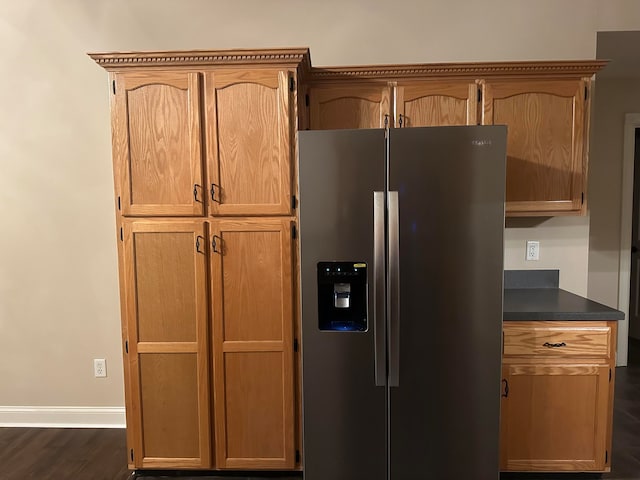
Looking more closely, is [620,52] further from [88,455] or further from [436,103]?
[88,455]

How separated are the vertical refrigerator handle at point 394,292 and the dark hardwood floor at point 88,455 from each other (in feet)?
3.00

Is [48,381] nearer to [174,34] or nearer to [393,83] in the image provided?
[174,34]

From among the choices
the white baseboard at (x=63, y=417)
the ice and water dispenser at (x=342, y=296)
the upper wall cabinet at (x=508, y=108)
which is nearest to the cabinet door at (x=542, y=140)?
the upper wall cabinet at (x=508, y=108)

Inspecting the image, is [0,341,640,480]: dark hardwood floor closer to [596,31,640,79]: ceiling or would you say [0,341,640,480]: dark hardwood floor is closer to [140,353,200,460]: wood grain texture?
[140,353,200,460]: wood grain texture

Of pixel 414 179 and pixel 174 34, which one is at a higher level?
pixel 174 34

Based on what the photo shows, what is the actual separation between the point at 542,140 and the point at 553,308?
0.91 meters

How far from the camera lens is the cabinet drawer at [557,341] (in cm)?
204

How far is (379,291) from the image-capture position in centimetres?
191

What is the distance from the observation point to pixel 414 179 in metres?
1.87

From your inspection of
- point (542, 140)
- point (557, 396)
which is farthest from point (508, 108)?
point (557, 396)

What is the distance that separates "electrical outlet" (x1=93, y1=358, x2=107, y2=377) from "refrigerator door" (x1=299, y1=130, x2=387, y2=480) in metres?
1.56

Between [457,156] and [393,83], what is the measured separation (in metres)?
0.71

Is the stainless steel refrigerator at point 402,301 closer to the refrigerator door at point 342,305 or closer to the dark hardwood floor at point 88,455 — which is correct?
the refrigerator door at point 342,305

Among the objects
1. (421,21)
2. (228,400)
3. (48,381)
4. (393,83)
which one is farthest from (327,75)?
(48,381)
